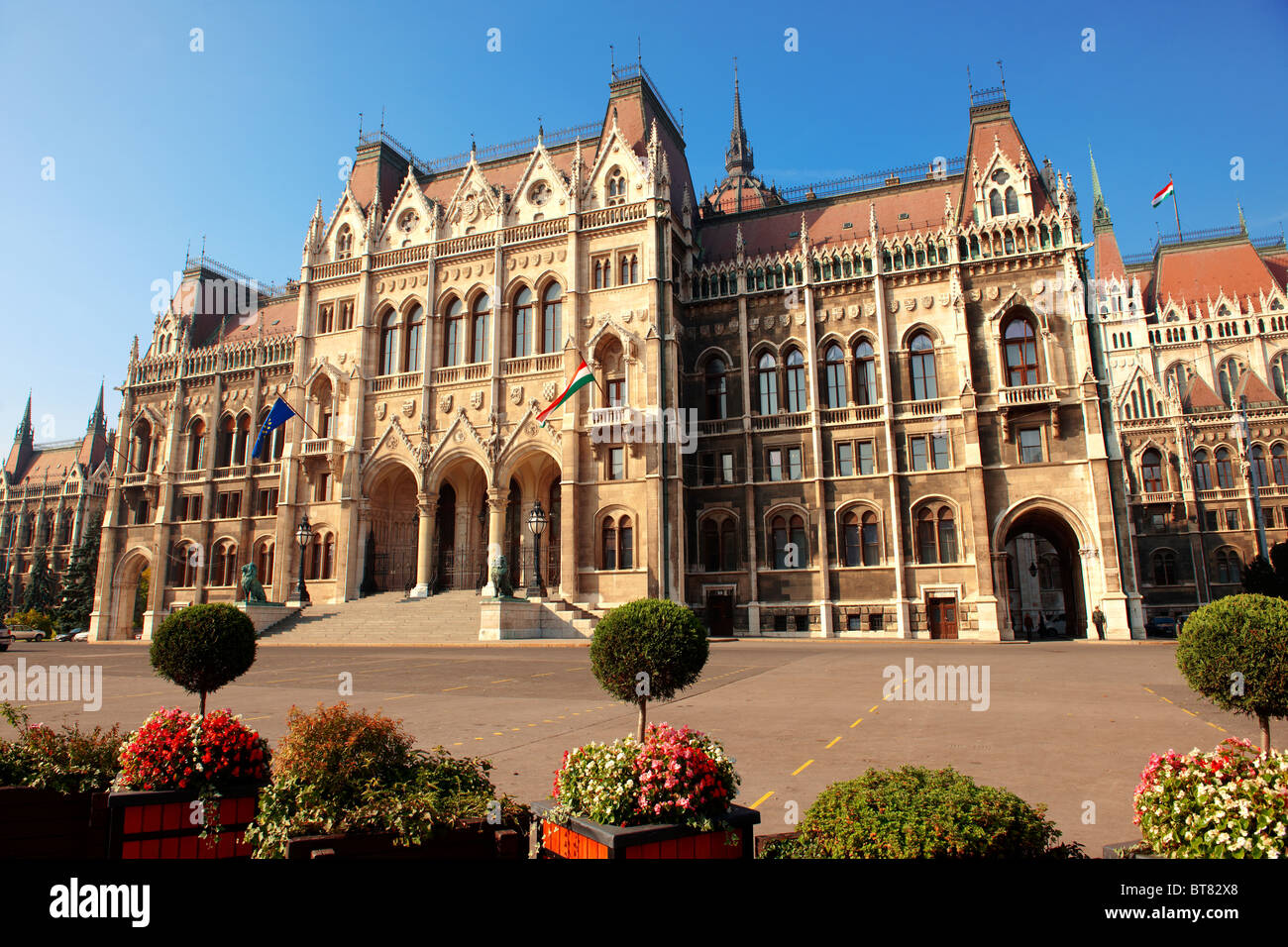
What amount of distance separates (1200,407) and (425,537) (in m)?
56.3

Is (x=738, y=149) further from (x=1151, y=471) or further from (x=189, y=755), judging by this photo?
(x=189, y=755)

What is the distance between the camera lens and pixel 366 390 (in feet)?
131

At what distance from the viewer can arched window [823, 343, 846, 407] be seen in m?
35.8

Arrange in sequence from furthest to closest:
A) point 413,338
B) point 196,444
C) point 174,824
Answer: point 196,444 < point 413,338 < point 174,824

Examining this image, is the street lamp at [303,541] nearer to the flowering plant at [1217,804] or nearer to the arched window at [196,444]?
the arched window at [196,444]

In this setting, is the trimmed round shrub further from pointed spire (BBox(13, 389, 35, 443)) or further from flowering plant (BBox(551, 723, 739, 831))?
pointed spire (BBox(13, 389, 35, 443))

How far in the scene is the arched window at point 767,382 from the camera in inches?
1441

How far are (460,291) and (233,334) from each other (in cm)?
2039

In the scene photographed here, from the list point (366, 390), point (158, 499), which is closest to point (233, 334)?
point (158, 499)

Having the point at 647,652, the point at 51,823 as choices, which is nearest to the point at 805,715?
the point at 647,652

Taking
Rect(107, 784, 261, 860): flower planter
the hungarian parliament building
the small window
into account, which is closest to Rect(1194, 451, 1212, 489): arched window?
the hungarian parliament building

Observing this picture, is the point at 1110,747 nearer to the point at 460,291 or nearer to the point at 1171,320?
the point at 460,291

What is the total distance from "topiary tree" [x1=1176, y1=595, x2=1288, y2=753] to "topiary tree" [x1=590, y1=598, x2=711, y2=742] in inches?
146

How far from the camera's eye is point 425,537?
3688 cm
